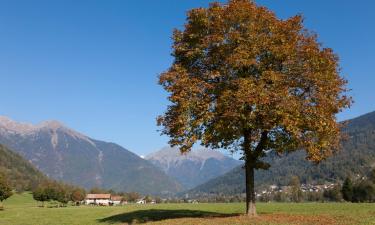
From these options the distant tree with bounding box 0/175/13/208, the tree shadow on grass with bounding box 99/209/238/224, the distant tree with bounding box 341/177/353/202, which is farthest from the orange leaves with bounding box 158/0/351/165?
the distant tree with bounding box 341/177/353/202

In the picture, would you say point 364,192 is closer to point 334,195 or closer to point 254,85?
point 334,195

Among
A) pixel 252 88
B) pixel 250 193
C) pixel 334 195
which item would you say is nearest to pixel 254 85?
pixel 252 88

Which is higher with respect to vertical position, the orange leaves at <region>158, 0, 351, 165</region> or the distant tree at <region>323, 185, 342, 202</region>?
the orange leaves at <region>158, 0, 351, 165</region>

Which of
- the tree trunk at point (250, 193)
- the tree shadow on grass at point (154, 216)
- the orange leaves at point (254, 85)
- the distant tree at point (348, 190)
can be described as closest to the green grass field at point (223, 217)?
the tree shadow on grass at point (154, 216)

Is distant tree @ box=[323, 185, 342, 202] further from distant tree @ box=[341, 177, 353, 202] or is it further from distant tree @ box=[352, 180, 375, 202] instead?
distant tree @ box=[352, 180, 375, 202]

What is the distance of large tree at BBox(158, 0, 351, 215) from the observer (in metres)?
36.9

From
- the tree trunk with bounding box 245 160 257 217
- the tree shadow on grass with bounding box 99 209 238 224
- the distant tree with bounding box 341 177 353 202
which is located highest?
the distant tree with bounding box 341 177 353 202

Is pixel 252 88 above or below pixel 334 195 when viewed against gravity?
above

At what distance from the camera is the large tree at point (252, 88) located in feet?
121

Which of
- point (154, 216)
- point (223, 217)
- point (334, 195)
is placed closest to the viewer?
point (223, 217)

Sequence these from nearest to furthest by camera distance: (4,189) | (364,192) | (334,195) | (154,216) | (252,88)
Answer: (252,88) < (154,216) < (4,189) < (364,192) < (334,195)

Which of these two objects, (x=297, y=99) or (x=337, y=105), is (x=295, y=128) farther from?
(x=337, y=105)

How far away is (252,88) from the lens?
36625 mm

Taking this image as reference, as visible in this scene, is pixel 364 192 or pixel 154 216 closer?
pixel 154 216
